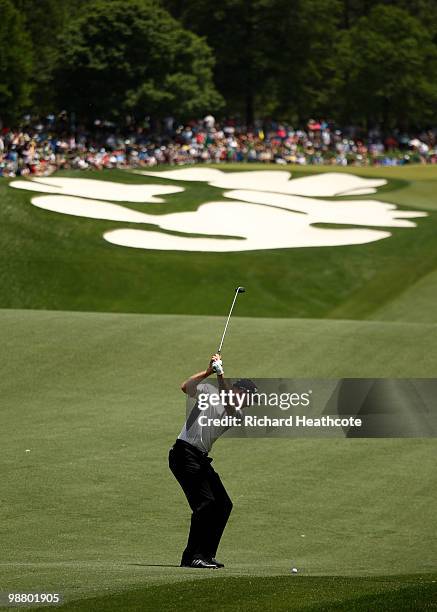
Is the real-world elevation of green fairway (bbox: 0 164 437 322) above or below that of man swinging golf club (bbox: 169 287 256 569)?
below

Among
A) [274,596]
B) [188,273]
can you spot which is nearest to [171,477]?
[274,596]

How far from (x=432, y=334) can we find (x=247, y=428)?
16.7 metres

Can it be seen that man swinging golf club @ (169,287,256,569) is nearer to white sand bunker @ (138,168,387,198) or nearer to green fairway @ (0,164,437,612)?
green fairway @ (0,164,437,612)

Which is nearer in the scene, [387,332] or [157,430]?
[157,430]

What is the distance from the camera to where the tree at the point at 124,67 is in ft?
304

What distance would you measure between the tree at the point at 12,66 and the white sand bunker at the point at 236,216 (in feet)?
102

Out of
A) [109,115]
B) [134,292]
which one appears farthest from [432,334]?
[109,115]

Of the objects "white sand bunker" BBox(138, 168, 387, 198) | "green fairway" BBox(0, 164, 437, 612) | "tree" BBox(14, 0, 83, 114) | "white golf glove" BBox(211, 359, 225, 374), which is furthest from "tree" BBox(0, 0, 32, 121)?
"white golf glove" BBox(211, 359, 225, 374)

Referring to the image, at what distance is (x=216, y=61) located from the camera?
11088 centimetres

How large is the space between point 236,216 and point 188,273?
887cm

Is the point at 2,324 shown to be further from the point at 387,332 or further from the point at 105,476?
the point at 105,476

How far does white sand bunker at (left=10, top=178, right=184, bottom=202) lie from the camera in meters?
53.4

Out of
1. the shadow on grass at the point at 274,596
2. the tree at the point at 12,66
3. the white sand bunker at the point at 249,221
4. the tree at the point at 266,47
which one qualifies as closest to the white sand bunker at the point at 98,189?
the white sand bunker at the point at 249,221

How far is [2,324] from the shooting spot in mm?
32250
